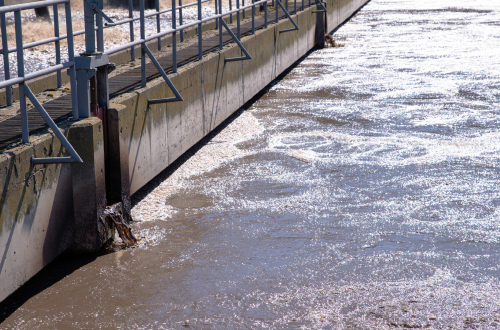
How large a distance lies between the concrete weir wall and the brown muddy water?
0.99ft

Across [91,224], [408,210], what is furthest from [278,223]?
[91,224]

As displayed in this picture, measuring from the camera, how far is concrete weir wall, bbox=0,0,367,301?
179 inches

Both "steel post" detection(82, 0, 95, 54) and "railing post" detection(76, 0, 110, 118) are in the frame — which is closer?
"railing post" detection(76, 0, 110, 118)

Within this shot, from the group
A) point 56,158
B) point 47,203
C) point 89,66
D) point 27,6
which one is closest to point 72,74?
point 89,66

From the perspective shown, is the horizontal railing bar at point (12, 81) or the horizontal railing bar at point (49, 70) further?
the horizontal railing bar at point (49, 70)

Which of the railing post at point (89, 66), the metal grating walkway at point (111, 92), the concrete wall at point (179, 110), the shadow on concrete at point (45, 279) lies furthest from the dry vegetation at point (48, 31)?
the shadow on concrete at point (45, 279)

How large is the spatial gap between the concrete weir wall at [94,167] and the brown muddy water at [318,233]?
0.30 m

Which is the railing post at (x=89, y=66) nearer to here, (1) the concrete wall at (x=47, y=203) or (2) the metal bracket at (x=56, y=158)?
(1) the concrete wall at (x=47, y=203)

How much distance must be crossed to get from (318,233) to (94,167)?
→ 2253mm

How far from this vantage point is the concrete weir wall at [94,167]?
4551 mm

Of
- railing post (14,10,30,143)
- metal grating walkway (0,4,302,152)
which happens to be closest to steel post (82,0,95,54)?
metal grating walkway (0,4,302,152)

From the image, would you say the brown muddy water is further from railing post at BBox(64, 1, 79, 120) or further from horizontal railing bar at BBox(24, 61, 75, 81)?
horizontal railing bar at BBox(24, 61, 75, 81)

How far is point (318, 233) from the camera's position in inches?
240

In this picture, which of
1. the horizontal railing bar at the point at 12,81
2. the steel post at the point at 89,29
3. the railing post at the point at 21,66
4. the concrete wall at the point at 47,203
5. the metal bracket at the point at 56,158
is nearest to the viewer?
the horizontal railing bar at the point at 12,81
